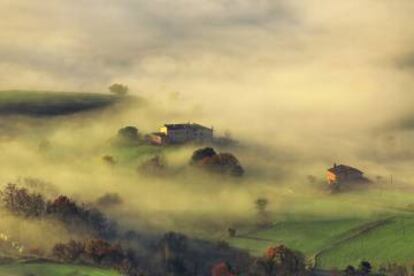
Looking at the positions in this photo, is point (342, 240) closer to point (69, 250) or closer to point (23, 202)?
point (69, 250)

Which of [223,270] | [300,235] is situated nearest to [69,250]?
[223,270]

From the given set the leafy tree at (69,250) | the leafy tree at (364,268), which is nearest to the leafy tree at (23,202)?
the leafy tree at (69,250)

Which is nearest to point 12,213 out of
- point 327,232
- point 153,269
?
point 153,269

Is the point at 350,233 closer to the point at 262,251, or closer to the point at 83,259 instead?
the point at 262,251

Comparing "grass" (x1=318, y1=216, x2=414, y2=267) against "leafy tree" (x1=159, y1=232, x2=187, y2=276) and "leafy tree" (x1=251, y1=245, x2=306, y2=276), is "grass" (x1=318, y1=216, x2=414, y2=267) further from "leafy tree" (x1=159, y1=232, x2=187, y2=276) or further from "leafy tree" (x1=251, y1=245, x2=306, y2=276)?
"leafy tree" (x1=159, y1=232, x2=187, y2=276)

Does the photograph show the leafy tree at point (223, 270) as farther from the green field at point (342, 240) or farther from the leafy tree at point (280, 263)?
the green field at point (342, 240)

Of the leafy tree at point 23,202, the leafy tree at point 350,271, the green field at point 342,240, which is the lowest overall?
the leafy tree at point 350,271

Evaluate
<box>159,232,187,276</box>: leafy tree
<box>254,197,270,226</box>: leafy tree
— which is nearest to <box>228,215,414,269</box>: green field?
<box>254,197,270,226</box>: leafy tree
